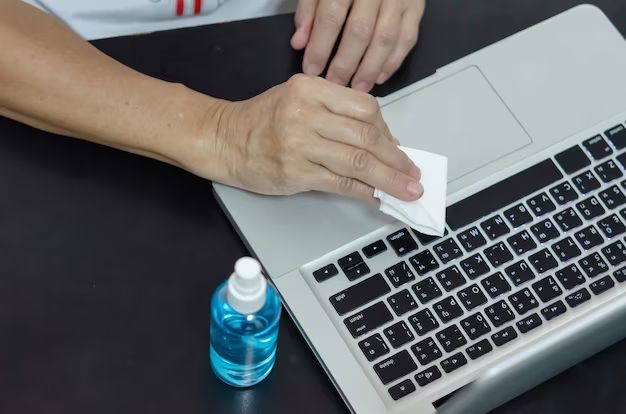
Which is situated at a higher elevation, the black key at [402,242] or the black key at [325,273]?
the black key at [402,242]

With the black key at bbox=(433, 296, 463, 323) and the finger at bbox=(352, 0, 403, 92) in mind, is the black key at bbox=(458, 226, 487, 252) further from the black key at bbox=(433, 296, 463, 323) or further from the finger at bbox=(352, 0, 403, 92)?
the finger at bbox=(352, 0, 403, 92)

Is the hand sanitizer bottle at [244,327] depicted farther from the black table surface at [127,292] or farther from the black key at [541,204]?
the black key at [541,204]

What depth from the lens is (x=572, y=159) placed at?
0.90m

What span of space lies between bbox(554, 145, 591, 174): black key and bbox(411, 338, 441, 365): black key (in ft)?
0.82

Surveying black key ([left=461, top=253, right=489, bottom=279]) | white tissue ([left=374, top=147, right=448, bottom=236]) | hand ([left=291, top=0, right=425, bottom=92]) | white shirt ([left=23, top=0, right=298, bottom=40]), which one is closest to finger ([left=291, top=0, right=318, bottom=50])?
hand ([left=291, top=0, right=425, bottom=92])

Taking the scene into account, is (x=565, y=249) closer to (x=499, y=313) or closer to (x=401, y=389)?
(x=499, y=313)

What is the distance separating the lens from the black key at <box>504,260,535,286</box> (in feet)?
2.72

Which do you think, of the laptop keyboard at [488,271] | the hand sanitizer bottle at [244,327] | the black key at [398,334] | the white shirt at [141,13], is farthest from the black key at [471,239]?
the white shirt at [141,13]

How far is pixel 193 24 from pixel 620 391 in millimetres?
620

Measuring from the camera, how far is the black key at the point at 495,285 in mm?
820

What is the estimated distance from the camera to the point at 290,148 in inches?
32.3


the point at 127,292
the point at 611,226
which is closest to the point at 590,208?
the point at 611,226

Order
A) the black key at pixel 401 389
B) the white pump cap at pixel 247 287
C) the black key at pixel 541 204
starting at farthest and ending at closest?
the black key at pixel 541 204
the black key at pixel 401 389
the white pump cap at pixel 247 287

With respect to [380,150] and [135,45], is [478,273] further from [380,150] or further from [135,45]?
[135,45]
